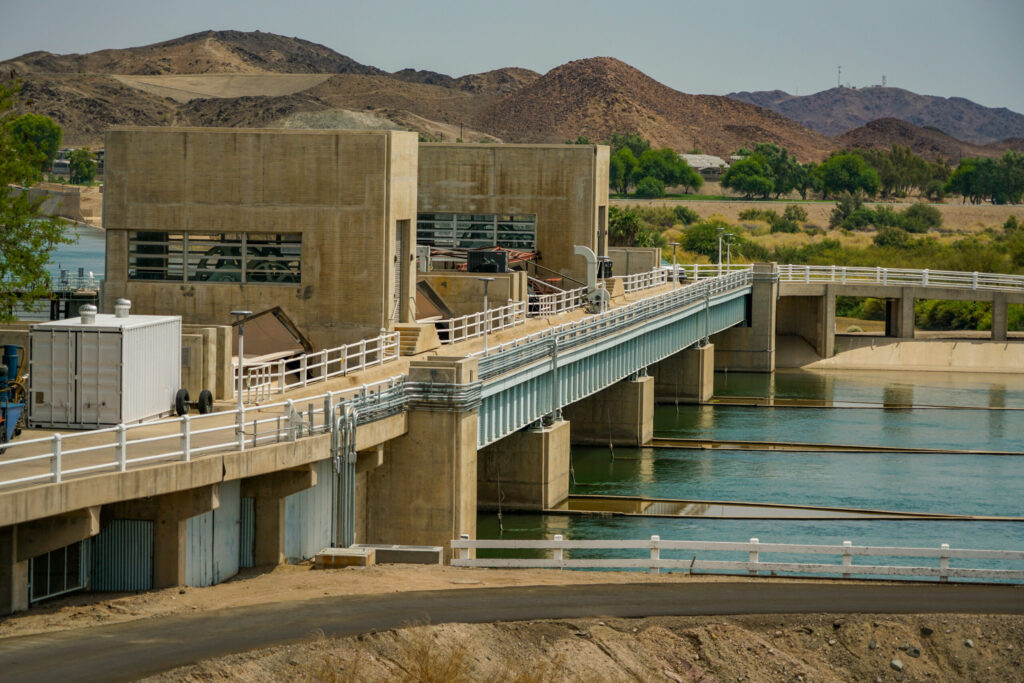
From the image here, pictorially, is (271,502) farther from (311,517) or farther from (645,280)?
(645,280)

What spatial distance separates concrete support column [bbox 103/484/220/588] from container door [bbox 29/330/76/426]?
4.07 metres

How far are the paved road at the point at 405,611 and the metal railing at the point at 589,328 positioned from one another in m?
12.8

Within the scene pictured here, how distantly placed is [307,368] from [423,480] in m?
3.82

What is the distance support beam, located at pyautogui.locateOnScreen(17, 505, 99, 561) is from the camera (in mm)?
24891

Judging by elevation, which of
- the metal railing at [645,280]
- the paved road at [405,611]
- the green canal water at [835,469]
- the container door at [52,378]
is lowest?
the green canal water at [835,469]

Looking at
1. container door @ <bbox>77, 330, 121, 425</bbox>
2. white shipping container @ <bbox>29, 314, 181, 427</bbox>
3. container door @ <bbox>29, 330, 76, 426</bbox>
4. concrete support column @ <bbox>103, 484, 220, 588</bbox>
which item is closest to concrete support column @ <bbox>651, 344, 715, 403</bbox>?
white shipping container @ <bbox>29, 314, 181, 427</bbox>

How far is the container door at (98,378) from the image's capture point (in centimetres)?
3083

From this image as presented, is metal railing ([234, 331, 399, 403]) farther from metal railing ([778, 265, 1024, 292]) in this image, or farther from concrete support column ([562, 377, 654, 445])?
metal railing ([778, 265, 1024, 292])

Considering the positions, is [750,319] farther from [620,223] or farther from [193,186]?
[193,186]

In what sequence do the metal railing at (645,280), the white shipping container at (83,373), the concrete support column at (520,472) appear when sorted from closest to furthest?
1. the white shipping container at (83,373)
2. the concrete support column at (520,472)
3. the metal railing at (645,280)

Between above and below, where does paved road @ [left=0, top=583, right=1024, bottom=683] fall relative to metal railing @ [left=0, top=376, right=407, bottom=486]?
below

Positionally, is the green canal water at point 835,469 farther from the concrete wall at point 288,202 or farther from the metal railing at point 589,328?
the concrete wall at point 288,202

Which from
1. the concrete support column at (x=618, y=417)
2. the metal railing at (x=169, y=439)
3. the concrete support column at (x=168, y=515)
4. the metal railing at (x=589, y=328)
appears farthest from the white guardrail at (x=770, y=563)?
the concrete support column at (x=618, y=417)

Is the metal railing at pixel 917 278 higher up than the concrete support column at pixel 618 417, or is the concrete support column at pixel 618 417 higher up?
the metal railing at pixel 917 278
